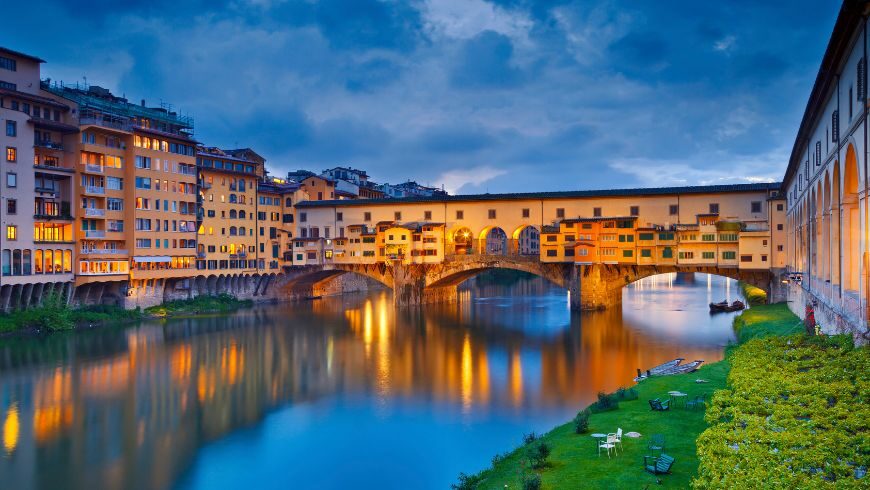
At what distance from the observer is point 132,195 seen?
47.4 m

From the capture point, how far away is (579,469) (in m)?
13.5

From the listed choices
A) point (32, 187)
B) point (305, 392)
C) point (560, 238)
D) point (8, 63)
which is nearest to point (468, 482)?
point (305, 392)

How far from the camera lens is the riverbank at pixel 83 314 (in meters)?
39.3

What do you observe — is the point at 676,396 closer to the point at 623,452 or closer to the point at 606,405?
the point at 606,405

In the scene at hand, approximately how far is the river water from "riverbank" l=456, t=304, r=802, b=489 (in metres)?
2.61

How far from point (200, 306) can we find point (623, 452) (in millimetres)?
45648

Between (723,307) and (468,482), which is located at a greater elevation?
(723,307)

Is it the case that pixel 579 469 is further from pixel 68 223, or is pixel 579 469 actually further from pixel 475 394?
pixel 68 223

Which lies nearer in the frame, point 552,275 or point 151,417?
point 151,417

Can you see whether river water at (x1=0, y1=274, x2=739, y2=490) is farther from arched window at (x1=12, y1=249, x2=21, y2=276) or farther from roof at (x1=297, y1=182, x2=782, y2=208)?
roof at (x1=297, y1=182, x2=782, y2=208)

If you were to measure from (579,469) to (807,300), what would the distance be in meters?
17.7

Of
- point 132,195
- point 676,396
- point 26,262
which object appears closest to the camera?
point 676,396

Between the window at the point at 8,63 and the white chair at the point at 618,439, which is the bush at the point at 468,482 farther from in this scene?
the window at the point at 8,63

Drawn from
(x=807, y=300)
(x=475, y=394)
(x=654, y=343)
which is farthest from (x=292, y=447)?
(x=654, y=343)
